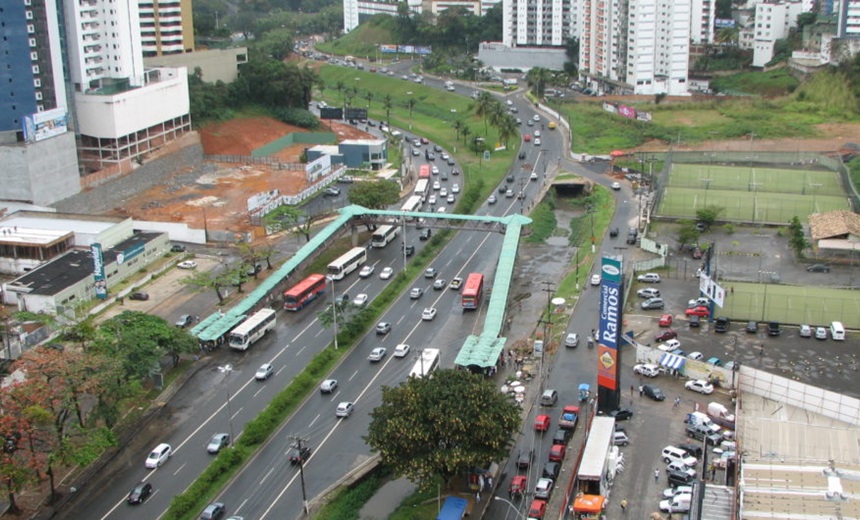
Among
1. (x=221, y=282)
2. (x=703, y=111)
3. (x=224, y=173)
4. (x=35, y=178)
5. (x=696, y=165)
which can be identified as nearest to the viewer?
(x=221, y=282)

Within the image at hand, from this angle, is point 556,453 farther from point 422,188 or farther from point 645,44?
point 645,44

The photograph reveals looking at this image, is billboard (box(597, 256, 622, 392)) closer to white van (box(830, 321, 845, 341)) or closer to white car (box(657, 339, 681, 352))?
white car (box(657, 339, 681, 352))

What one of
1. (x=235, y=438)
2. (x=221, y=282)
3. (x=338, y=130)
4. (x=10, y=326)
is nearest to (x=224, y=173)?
(x=338, y=130)

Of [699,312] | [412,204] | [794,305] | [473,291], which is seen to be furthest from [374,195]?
[794,305]

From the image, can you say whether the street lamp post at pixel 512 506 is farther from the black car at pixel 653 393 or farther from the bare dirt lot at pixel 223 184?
the bare dirt lot at pixel 223 184

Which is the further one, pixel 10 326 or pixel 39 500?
pixel 10 326

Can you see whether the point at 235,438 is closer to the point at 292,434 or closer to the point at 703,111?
the point at 292,434

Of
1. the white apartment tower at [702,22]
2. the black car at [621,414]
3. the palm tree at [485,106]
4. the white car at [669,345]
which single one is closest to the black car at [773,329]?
the white car at [669,345]

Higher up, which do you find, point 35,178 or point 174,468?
point 35,178
